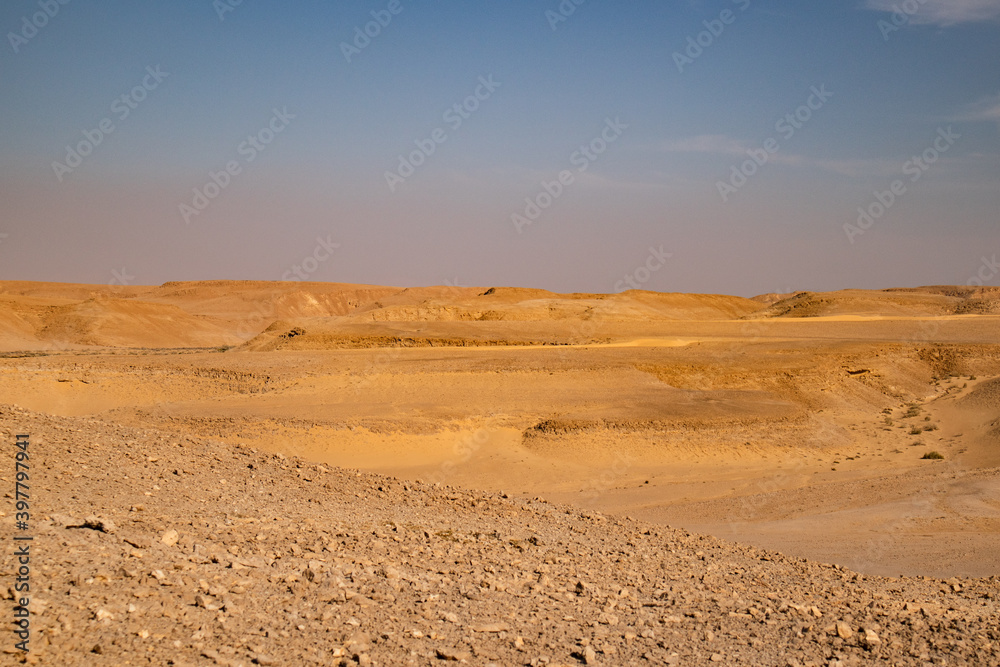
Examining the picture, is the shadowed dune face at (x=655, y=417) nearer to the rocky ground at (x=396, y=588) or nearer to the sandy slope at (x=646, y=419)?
the sandy slope at (x=646, y=419)

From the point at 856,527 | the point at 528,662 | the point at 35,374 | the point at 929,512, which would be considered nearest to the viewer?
the point at 528,662

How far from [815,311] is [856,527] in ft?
142

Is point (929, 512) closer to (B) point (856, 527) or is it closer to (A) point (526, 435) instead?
(B) point (856, 527)

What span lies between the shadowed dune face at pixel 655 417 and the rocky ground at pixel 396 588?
335 centimetres

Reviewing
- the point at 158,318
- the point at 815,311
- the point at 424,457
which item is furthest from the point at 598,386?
the point at 158,318

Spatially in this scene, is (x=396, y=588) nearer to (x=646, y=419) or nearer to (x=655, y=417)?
(x=646, y=419)

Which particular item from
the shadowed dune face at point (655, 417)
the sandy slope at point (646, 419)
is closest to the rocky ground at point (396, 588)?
the sandy slope at point (646, 419)

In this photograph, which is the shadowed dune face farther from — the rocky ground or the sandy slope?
the rocky ground

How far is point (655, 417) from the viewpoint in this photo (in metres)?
18.4

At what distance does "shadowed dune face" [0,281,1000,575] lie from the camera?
39.2 ft

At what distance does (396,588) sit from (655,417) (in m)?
13.9

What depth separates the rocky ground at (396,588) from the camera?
167 inches

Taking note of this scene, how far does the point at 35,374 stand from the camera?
20359 mm

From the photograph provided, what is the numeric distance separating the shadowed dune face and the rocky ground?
11.0ft
